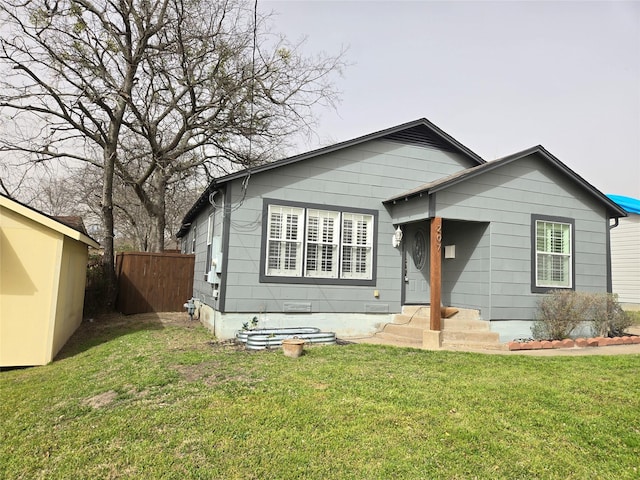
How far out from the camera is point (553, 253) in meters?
9.41

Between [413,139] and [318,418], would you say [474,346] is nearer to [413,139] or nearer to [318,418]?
[318,418]

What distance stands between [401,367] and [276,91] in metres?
12.2

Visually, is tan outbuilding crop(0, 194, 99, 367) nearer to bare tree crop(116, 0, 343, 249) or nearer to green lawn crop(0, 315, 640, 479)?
green lawn crop(0, 315, 640, 479)

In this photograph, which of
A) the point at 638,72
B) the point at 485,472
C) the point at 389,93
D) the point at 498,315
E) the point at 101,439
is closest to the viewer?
the point at 485,472

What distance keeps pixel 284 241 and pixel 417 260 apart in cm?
347

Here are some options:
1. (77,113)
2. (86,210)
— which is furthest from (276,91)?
(86,210)

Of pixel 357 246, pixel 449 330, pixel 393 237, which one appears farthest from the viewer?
pixel 393 237

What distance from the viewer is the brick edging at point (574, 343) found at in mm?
8078

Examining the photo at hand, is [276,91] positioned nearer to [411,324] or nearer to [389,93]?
[389,93]

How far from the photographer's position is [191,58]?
1410 centimetres

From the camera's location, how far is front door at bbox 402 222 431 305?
9.93 m

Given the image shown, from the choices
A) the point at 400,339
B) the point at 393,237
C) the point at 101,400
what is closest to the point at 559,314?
the point at 400,339

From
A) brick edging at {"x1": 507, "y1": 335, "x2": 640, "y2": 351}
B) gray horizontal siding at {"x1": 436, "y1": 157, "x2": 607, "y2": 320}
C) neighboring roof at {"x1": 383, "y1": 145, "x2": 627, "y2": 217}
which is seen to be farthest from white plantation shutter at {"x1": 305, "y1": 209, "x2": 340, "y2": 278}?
brick edging at {"x1": 507, "y1": 335, "x2": 640, "y2": 351}

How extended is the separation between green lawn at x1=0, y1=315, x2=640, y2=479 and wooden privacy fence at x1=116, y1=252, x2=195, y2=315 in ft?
20.4
